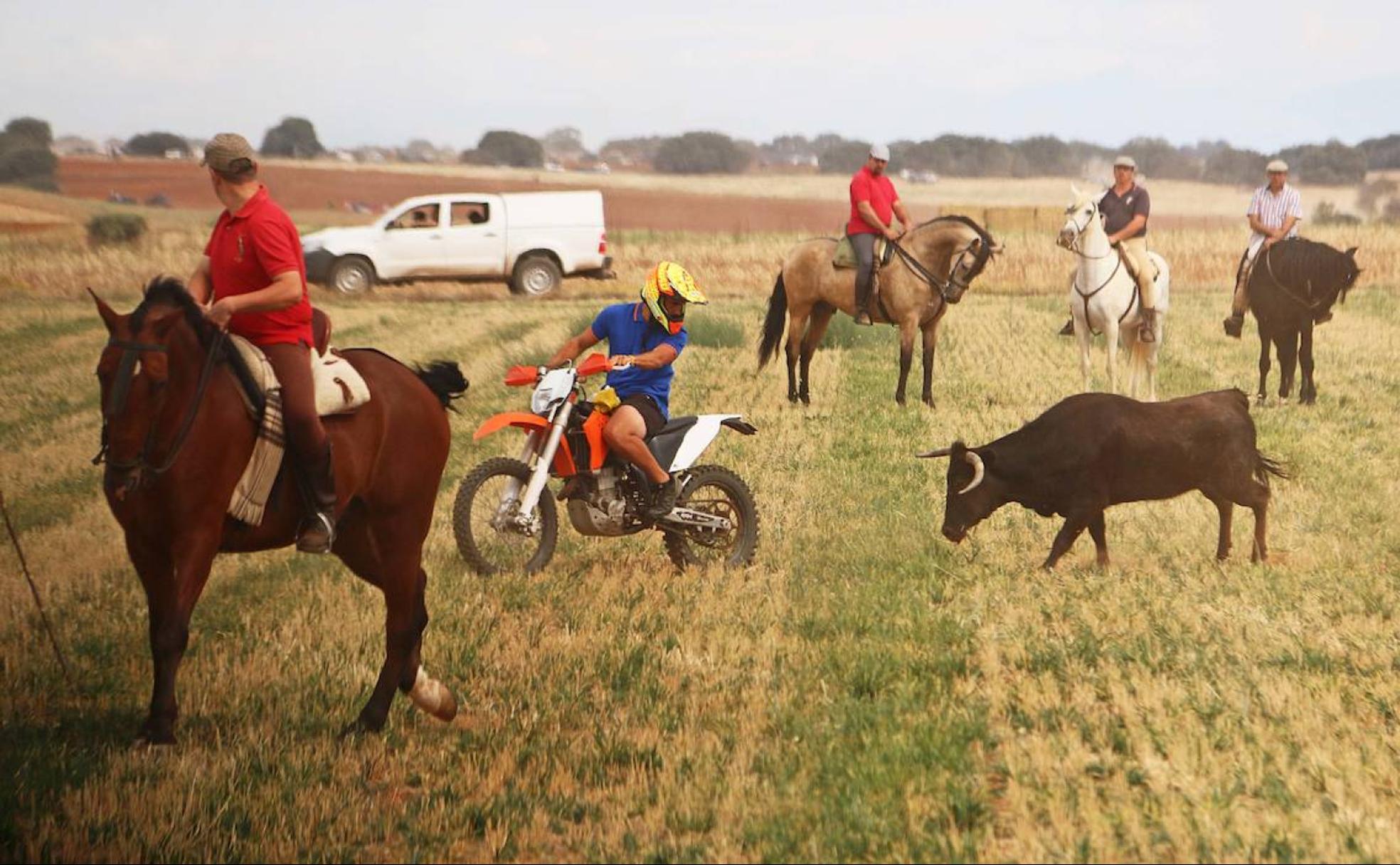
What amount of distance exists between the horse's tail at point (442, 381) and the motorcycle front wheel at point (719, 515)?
247 cm

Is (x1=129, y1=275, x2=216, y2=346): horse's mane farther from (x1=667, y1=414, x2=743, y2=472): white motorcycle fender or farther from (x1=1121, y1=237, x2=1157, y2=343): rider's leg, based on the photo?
(x1=1121, y1=237, x2=1157, y2=343): rider's leg

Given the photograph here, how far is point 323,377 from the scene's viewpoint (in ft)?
23.8

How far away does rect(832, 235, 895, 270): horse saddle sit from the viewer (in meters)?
18.1

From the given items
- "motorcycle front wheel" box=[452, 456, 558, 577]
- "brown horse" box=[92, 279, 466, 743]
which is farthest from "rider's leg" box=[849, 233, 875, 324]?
"brown horse" box=[92, 279, 466, 743]

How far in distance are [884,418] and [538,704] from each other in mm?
8995

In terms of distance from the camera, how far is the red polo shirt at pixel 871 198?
58.4 feet

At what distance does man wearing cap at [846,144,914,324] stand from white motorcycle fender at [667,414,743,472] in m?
7.89

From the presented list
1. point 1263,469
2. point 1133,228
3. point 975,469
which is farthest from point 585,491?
point 1133,228

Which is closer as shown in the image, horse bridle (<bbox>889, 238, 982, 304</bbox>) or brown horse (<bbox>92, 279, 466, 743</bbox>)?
brown horse (<bbox>92, 279, 466, 743</bbox>)

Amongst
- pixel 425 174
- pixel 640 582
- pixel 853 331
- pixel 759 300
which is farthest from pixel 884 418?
pixel 425 174

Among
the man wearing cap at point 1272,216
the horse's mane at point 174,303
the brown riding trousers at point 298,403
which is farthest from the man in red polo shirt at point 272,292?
the man wearing cap at point 1272,216

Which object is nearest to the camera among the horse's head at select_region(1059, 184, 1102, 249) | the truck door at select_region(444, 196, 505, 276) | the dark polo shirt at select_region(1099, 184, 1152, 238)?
the horse's head at select_region(1059, 184, 1102, 249)

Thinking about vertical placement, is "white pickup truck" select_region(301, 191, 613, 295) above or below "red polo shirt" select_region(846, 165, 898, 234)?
below

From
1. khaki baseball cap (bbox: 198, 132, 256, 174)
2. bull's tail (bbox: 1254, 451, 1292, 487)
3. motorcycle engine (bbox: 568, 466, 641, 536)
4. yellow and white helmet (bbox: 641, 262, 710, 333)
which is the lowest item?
motorcycle engine (bbox: 568, 466, 641, 536)
